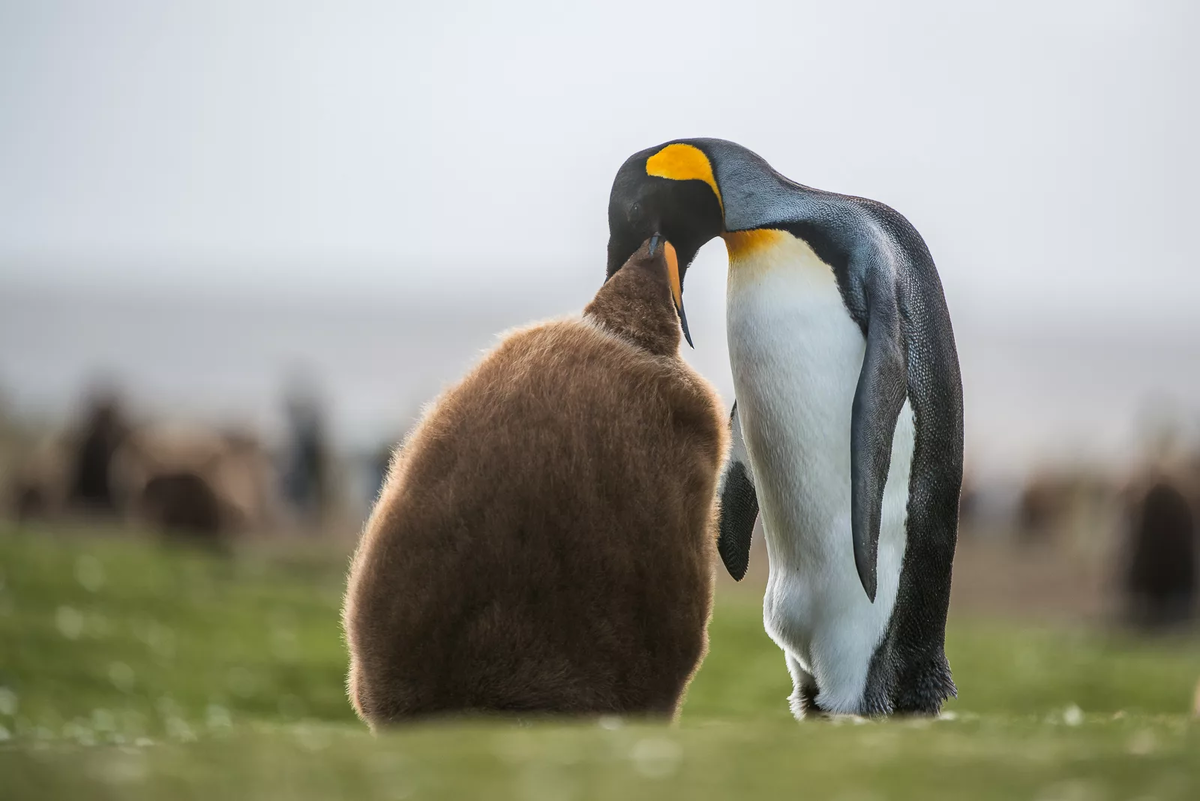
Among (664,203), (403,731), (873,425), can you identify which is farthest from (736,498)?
(403,731)

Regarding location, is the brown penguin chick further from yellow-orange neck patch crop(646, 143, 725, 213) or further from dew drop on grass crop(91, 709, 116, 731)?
dew drop on grass crop(91, 709, 116, 731)

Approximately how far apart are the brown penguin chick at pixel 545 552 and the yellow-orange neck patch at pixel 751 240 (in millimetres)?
646

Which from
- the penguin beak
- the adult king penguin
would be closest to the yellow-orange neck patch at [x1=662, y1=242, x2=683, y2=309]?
the penguin beak

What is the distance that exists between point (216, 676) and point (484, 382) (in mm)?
4960

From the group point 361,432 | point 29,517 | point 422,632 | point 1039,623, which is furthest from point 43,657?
point 361,432

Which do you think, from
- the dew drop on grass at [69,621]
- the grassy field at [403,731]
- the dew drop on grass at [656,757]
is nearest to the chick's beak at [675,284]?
the grassy field at [403,731]

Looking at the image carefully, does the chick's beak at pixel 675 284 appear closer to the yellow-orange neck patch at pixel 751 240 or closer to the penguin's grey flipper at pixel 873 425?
the yellow-orange neck patch at pixel 751 240

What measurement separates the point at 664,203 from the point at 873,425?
2.45ft

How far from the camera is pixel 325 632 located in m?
8.49

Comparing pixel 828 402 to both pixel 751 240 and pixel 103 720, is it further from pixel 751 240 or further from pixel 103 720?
pixel 103 720

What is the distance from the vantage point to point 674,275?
2.94 metres

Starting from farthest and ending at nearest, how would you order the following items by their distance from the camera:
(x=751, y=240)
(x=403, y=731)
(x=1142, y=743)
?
(x=751, y=240) < (x=403, y=731) < (x=1142, y=743)

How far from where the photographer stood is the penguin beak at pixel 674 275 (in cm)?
290

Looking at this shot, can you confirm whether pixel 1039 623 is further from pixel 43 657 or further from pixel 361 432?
pixel 361 432
